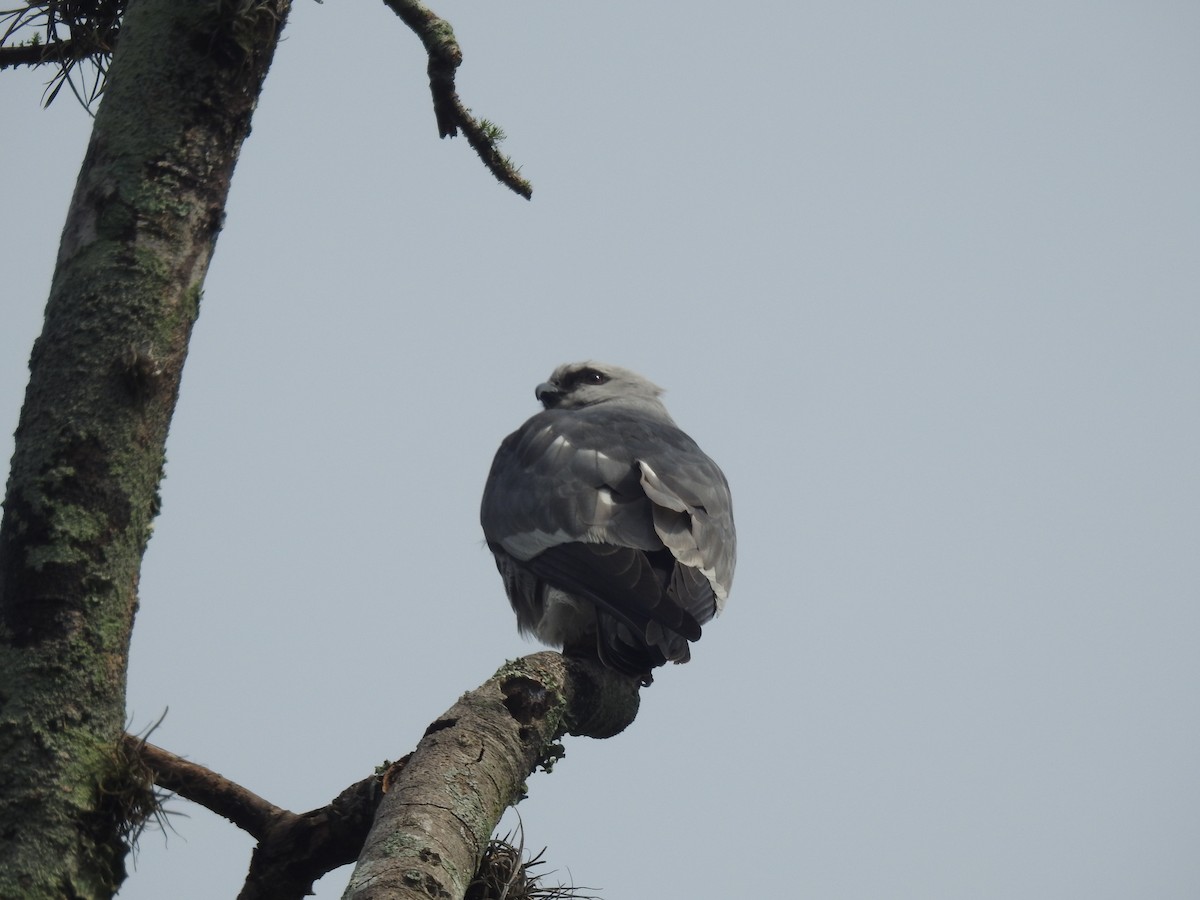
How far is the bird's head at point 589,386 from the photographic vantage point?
830 cm

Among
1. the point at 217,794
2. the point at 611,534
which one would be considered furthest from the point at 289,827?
the point at 611,534

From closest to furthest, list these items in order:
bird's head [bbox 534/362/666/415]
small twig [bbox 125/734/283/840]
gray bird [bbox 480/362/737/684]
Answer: small twig [bbox 125/734/283/840], gray bird [bbox 480/362/737/684], bird's head [bbox 534/362/666/415]

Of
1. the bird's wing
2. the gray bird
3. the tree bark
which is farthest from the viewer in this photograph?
the bird's wing

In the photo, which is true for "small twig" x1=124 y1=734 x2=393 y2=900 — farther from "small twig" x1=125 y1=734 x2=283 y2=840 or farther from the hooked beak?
the hooked beak

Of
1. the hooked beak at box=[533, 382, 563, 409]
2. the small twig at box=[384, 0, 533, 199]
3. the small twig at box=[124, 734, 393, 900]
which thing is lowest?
the small twig at box=[124, 734, 393, 900]

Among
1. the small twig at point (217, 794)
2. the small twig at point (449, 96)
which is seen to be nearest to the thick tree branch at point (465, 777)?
the small twig at point (217, 794)

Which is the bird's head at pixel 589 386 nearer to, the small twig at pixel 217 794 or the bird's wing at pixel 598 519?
the bird's wing at pixel 598 519

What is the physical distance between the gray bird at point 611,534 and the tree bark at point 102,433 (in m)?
2.39

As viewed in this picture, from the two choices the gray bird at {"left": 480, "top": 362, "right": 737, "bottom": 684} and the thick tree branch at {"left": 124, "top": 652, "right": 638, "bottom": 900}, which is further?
the gray bird at {"left": 480, "top": 362, "right": 737, "bottom": 684}

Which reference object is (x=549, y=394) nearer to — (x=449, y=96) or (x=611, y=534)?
(x=611, y=534)

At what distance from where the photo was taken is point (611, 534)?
5.41 m

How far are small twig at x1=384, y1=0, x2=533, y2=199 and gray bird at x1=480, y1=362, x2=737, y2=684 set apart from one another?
187 cm

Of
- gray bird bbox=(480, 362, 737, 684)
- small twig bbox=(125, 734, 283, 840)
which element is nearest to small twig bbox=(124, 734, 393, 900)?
small twig bbox=(125, 734, 283, 840)

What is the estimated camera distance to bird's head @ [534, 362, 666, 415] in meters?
8.30
